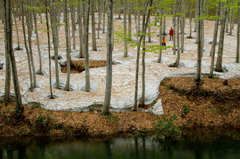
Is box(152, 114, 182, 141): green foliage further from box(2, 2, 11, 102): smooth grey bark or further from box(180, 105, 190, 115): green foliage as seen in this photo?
box(2, 2, 11, 102): smooth grey bark

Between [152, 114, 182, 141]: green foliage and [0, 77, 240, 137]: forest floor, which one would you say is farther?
[0, 77, 240, 137]: forest floor

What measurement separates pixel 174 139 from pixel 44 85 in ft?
27.7

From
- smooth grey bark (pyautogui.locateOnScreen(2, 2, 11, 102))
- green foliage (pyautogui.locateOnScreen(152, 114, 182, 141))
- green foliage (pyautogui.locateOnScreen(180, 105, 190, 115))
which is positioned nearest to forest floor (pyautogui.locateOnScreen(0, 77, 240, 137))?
green foliage (pyautogui.locateOnScreen(180, 105, 190, 115))

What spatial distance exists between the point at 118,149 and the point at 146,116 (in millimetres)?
2622

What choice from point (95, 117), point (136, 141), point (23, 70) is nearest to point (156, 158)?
point (136, 141)

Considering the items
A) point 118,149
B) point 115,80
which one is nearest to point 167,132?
point 118,149

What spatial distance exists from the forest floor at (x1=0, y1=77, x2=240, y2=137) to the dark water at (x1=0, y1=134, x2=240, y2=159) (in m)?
0.56

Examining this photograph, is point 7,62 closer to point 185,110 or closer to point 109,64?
point 109,64

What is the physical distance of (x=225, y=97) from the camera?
10.8 meters

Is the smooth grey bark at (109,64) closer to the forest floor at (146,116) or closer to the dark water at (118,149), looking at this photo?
the forest floor at (146,116)

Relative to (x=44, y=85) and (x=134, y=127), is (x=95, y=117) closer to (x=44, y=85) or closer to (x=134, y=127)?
(x=134, y=127)

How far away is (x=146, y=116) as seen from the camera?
1030cm

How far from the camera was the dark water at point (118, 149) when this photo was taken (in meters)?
8.06

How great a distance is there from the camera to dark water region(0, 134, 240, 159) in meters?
8.06
